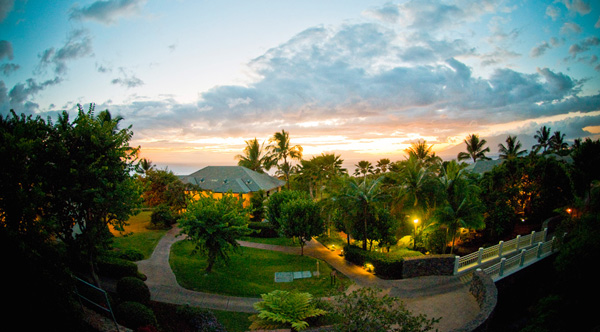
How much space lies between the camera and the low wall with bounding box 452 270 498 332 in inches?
424

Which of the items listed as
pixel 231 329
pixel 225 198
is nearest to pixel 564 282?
pixel 231 329

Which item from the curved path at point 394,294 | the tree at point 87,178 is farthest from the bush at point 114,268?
the tree at point 87,178

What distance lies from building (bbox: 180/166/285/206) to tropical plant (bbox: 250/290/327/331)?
24.2 meters

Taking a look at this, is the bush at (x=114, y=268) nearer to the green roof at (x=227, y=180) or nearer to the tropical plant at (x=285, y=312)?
the tropical plant at (x=285, y=312)

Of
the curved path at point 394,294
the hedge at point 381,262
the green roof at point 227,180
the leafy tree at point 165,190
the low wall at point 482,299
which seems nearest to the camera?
the low wall at point 482,299

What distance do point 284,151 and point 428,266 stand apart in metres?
35.1

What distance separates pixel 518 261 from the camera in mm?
18484

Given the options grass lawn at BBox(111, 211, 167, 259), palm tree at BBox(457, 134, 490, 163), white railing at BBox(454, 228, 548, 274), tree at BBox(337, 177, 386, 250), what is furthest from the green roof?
palm tree at BBox(457, 134, 490, 163)

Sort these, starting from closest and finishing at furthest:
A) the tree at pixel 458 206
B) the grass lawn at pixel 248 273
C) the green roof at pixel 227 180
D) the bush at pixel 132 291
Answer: the bush at pixel 132 291
the grass lawn at pixel 248 273
the tree at pixel 458 206
the green roof at pixel 227 180

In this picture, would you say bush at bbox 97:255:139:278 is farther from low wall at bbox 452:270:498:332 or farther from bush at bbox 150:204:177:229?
low wall at bbox 452:270:498:332

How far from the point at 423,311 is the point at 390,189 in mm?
10900

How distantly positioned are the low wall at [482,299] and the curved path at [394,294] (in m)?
0.52

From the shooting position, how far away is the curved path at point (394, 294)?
43.6ft

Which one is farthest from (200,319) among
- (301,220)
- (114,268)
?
(301,220)
